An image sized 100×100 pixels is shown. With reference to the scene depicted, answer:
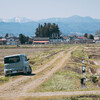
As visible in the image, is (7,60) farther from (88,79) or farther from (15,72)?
(88,79)

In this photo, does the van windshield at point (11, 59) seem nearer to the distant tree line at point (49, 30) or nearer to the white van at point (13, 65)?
the white van at point (13, 65)

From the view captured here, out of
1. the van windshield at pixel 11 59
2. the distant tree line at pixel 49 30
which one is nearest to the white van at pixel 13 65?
the van windshield at pixel 11 59

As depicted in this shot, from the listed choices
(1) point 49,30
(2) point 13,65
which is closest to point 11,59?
(2) point 13,65

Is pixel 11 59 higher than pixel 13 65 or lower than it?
higher

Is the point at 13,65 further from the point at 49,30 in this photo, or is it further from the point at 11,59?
the point at 49,30

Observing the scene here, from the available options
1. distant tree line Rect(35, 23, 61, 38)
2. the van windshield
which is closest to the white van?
the van windshield

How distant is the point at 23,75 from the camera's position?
2334 centimetres

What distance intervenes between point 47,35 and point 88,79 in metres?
165

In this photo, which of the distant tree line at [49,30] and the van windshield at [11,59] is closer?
the van windshield at [11,59]

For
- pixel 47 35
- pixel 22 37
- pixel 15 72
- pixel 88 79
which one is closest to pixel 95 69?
pixel 88 79

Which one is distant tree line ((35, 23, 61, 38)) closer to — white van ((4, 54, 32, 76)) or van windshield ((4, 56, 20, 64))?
white van ((4, 54, 32, 76))

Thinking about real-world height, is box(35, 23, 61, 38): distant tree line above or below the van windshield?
above

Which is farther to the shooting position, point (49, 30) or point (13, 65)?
point (49, 30)

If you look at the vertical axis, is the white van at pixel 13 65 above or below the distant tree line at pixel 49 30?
below
